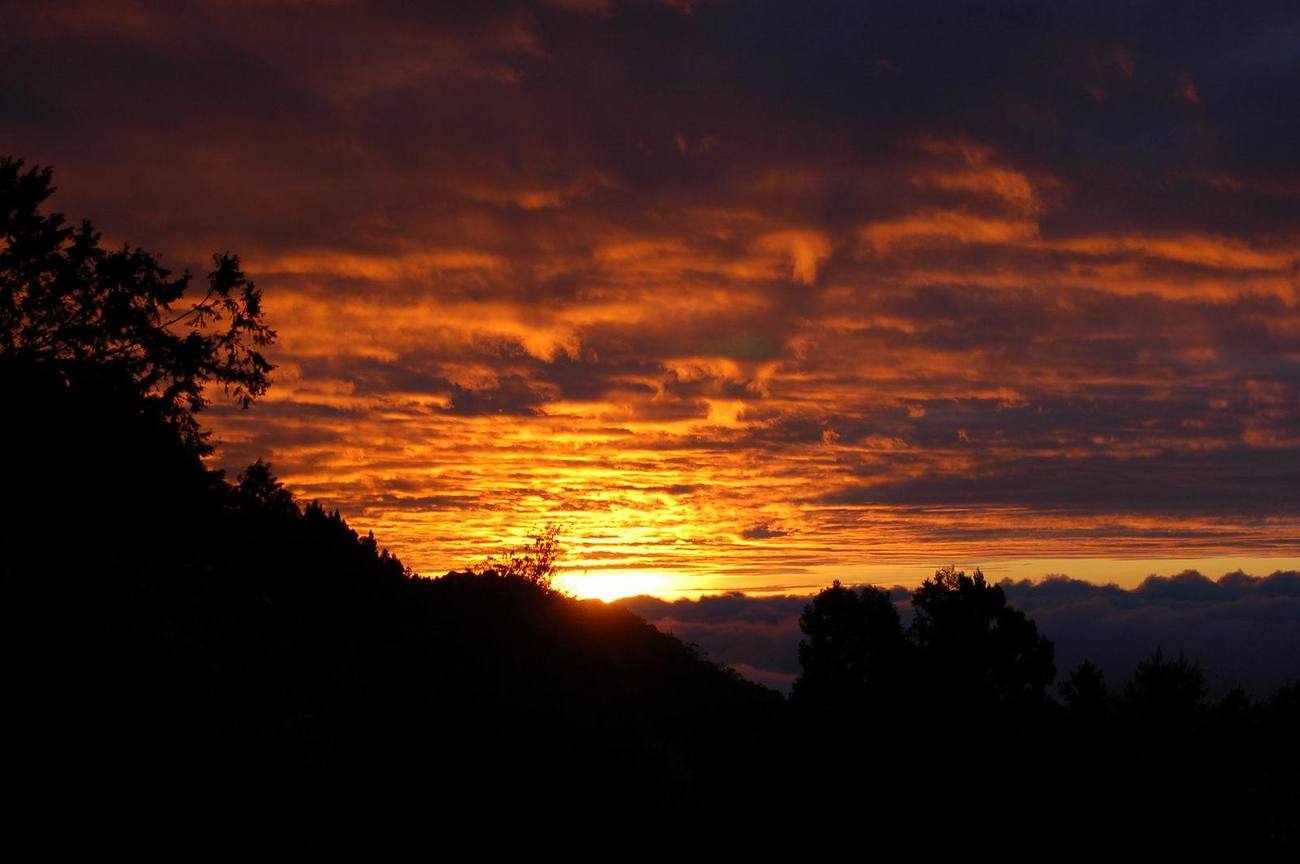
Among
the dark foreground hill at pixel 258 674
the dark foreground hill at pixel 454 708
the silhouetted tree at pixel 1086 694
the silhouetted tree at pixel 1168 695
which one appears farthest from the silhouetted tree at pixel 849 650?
the silhouetted tree at pixel 1168 695

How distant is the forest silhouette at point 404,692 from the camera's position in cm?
2108

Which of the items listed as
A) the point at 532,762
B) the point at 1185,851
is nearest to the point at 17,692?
the point at 532,762

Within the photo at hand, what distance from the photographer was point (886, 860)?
1721 inches

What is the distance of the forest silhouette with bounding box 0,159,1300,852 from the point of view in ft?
69.2

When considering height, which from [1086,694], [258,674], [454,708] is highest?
[258,674]

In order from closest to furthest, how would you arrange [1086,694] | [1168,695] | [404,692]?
[404,692] → [1168,695] → [1086,694]

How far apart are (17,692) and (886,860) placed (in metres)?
34.5

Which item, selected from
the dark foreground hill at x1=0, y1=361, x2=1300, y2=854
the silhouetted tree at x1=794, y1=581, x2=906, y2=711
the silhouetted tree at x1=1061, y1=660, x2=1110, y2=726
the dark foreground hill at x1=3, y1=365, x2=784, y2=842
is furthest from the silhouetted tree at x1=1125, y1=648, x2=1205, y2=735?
the dark foreground hill at x1=3, y1=365, x2=784, y2=842

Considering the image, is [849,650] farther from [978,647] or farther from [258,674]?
[258,674]

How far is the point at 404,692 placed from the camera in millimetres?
29984

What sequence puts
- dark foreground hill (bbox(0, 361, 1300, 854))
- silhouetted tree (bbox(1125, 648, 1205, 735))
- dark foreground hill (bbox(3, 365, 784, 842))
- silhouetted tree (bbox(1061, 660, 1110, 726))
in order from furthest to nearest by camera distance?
silhouetted tree (bbox(1061, 660, 1110, 726)) → silhouetted tree (bbox(1125, 648, 1205, 735)) → dark foreground hill (bbox(0, 361, 1300, 854)) → dark foreground hill (bbox(3, 365, 784, 842))

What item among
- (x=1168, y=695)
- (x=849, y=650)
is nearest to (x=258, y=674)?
(x=849, y=650)

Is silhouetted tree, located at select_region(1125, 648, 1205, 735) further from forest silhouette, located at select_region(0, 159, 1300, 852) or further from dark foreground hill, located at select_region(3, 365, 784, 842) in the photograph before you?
dark foreground hill, located at select_region(3, 365, 784, 842)

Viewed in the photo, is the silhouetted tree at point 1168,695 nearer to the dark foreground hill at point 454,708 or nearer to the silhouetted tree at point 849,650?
the dark foreground hill at point 454,708
